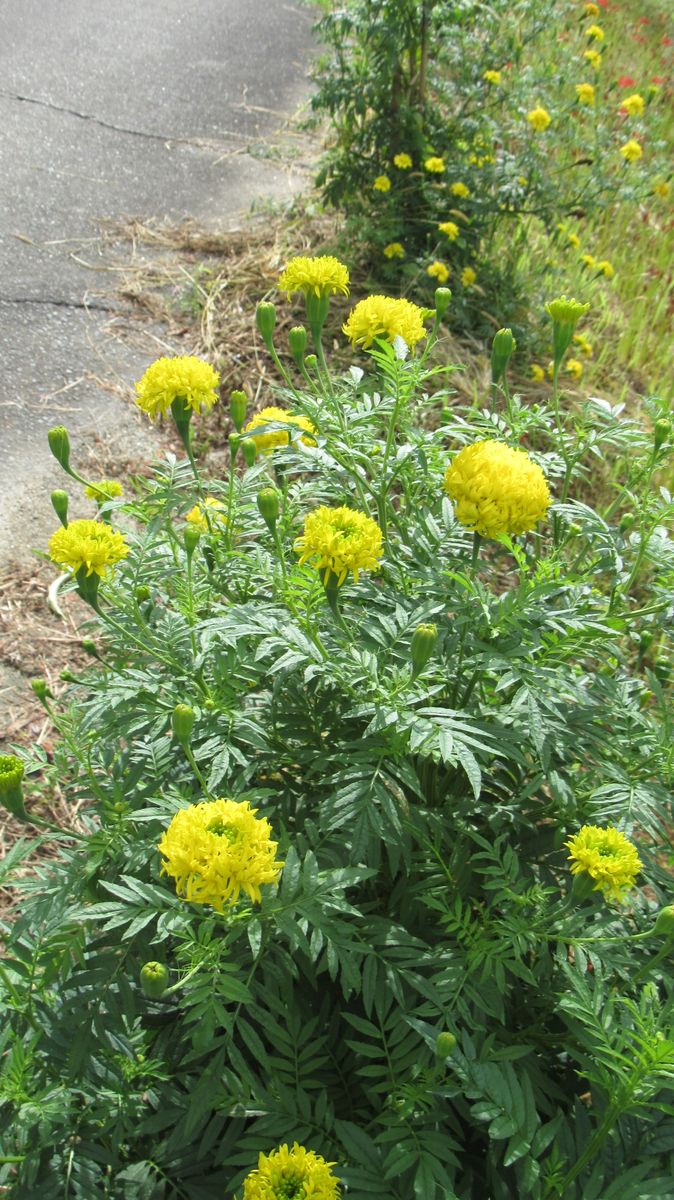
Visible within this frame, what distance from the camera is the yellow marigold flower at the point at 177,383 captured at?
173 centimetres

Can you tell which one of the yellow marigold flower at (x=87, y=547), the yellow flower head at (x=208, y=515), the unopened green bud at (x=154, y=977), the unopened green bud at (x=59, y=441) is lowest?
the unopened green bud at (x=154, y=977)

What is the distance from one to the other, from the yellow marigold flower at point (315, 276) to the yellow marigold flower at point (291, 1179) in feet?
4.36

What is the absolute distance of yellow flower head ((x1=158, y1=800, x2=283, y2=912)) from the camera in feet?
4.13

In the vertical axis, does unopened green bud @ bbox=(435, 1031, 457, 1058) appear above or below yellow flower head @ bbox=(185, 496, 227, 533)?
below

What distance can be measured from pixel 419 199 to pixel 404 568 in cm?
282

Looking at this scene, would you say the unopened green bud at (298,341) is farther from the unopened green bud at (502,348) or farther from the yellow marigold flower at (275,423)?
the unopened green bud at (502,348)

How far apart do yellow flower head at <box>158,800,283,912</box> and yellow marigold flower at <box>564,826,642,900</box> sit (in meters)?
0.43

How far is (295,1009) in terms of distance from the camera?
5.16ft

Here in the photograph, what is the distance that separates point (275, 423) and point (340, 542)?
446mm

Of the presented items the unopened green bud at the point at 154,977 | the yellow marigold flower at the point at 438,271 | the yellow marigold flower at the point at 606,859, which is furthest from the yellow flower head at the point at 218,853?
the yellow marigold flower at the point at 438,271

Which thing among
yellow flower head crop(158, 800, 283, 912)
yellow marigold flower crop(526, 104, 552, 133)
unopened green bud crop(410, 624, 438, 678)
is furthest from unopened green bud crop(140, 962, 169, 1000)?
yellow marigold flower crop(526, 104, 552, 133)

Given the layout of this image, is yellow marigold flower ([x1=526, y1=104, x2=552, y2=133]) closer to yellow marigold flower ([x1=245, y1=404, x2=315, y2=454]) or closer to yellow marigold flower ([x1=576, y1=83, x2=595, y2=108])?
yellow marigold flower ([x1=576, y1=83, x2=595, y2=108])

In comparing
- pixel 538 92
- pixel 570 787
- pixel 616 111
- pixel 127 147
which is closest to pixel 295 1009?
pixel 570 787

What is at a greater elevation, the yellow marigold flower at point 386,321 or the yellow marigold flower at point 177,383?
the yellow marigold flower at point 386,321
